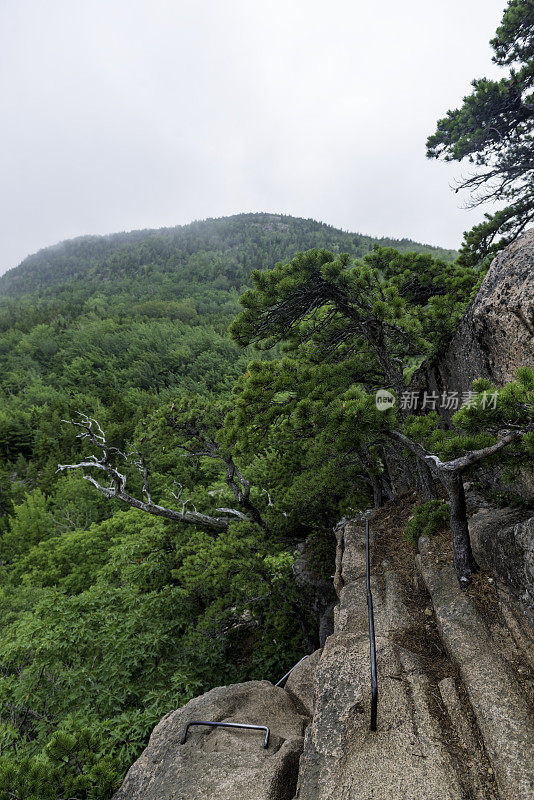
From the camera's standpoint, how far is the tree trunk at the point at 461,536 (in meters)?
4.29

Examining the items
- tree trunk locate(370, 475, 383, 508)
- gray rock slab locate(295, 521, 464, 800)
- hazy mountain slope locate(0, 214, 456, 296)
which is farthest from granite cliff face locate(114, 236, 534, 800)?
hazy mountain slope locate(0, 214, 456, 296)

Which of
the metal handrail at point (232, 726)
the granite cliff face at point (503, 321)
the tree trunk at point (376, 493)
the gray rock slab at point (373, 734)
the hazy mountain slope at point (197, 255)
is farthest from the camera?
the hazy mountain slope at point (197, 255)

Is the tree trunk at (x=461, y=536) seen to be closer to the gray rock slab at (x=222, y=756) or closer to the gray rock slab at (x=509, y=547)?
the gray rock slab at (x=509, y=547)

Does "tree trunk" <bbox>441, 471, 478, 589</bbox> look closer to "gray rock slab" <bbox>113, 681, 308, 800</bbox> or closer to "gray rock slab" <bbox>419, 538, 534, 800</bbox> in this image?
"gray rock slab" <bbox>419, 538, 534, 800</bbox>

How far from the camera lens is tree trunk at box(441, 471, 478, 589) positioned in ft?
14.1

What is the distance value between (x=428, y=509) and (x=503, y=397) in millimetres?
3424

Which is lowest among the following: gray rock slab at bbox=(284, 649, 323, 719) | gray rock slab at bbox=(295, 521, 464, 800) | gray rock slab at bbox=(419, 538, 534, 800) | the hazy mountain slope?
gray rock slab at bbox=(284, 649, 323, 719)

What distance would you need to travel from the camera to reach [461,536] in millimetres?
4395

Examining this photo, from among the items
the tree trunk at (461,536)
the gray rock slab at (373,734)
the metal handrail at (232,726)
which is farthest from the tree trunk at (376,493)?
the metal handrail at (232,726)

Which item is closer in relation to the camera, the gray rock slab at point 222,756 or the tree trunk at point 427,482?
the gray rock slab at point 222,756

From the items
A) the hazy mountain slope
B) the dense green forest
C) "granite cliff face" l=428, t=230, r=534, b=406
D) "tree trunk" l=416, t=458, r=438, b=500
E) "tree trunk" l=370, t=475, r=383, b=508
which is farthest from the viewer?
the hazy mountain slope

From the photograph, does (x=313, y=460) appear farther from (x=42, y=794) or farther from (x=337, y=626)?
(x=42, y=794)

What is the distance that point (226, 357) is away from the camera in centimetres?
6166

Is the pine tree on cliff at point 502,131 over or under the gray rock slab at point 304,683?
over
